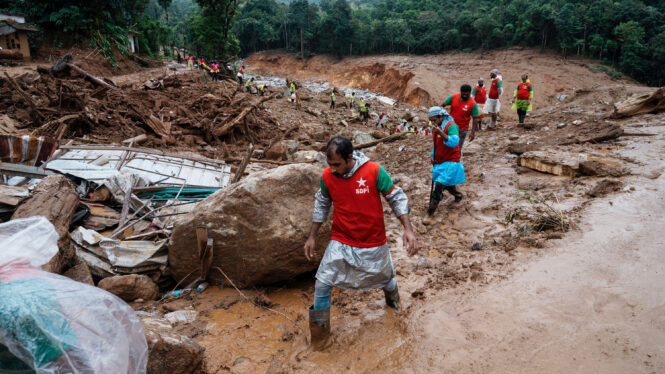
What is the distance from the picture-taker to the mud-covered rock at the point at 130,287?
11.0 feet

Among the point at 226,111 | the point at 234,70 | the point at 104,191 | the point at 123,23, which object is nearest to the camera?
the point at 104,191

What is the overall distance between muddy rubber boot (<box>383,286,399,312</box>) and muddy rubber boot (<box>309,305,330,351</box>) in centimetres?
58

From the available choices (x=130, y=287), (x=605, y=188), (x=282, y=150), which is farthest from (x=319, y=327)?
(x=282, y=150)

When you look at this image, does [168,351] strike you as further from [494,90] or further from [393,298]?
[494,90]

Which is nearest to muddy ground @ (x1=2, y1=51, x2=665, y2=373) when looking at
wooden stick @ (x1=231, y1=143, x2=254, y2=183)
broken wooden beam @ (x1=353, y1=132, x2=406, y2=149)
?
wooden stick @ (x1=231, y1=143, x2=254, y2=183)

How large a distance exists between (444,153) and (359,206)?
2.64m

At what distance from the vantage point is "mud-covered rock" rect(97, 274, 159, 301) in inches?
132

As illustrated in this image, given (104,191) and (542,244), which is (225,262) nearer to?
(104,191)

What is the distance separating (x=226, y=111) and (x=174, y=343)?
364 inches

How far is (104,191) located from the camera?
5.08 meters

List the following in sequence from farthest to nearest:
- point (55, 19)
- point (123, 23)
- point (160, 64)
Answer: point (160, 64)
point (123, 23)
point (55, 19)

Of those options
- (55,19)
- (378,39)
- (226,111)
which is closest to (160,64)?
(55,19)

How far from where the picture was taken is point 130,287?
341 cm

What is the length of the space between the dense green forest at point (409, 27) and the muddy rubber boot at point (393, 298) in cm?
2402
